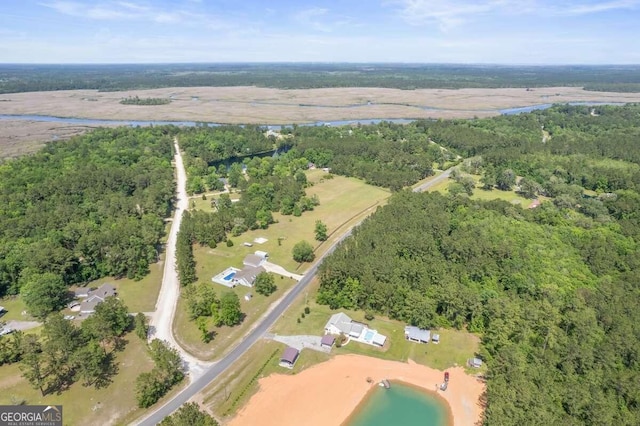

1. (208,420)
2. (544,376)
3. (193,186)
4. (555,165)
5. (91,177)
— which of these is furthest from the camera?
(555,165)

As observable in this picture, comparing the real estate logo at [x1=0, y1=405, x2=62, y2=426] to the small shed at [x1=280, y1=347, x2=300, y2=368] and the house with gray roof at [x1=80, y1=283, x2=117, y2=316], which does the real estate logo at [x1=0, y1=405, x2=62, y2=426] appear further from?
the small shed at [x1=280, y1=347, x2=300, y2=368]

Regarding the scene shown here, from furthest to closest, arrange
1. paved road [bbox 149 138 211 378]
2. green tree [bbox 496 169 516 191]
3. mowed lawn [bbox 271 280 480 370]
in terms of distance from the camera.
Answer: green tree [bbox 496 169 516 191], mowed lawn [bbox 271 280 480 370], paved road [bbox 149 138 211 378]

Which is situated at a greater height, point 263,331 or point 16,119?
point 16,119

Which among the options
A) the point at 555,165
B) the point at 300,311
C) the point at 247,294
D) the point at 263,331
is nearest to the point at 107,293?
the point at 247,294

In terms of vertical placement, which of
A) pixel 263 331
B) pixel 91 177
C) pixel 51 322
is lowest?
pixel 263 331

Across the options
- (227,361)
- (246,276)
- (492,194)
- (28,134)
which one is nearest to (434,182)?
(492,194)

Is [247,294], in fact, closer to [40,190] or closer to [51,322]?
[51,322]

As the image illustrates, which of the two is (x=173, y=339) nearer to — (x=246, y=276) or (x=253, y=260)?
(x=246, y=276)

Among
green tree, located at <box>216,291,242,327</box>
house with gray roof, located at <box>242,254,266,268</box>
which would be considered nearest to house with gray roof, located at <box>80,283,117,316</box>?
green tree, located at <box>216,291,242,327</box>
